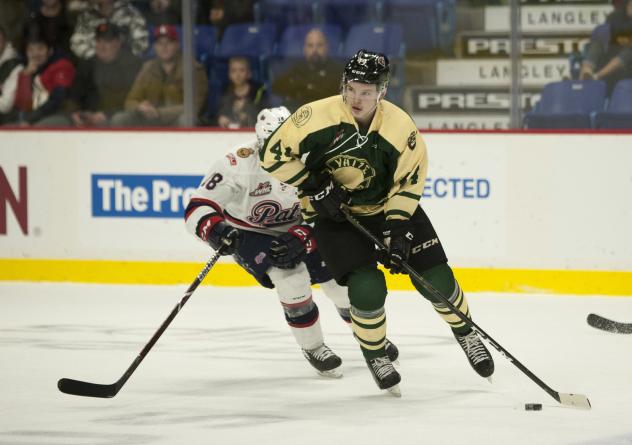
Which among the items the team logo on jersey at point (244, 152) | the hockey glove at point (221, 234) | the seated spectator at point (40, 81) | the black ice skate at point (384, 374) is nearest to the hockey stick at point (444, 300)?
the black ice skate at point (384, 374)

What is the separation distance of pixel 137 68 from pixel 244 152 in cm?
261

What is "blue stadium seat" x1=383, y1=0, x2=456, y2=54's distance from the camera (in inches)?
254

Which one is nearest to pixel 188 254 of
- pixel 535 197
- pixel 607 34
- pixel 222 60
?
pixel 222 60

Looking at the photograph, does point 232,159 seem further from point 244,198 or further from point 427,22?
point 427,22

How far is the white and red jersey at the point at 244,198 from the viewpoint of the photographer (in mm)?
4336

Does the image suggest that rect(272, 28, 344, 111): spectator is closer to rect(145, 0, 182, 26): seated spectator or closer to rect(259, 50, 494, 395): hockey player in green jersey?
rect(145, 0, 182, 26): seated spectator

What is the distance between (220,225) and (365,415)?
2.72 feet

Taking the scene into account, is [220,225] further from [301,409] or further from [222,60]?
[222,60]

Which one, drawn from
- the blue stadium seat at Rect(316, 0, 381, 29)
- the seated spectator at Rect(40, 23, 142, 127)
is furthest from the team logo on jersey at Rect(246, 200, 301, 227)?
the seated spectator at Rect(40, 23, 142, 127)

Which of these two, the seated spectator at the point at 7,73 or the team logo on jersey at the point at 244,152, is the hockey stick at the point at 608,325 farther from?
the seated spectator at the point at 7,73

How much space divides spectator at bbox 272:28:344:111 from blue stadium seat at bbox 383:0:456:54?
39cm

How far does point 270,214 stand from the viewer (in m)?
4.46

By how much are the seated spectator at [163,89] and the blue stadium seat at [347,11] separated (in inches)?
27.8

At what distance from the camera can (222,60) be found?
268 inches
